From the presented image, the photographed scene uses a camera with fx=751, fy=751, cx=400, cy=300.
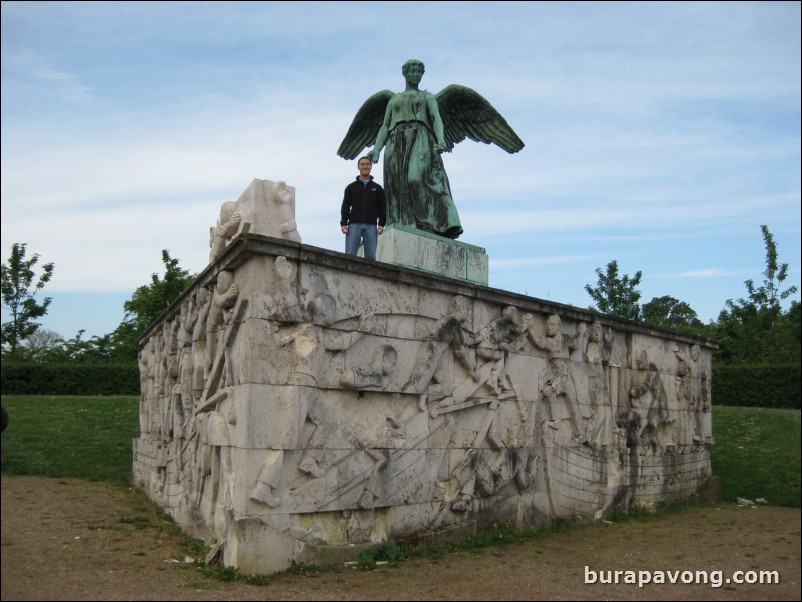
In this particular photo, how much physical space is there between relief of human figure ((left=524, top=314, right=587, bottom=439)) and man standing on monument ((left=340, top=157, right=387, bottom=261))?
8.63 feet

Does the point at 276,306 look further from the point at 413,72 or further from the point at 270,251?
the point at 413,72

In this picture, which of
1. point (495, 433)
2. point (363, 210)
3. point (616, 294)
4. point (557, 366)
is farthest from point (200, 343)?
point (616, 294)

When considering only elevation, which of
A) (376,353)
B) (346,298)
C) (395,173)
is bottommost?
(376,353)

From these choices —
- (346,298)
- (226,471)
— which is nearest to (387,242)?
(346,298)

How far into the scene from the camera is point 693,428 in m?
14.6

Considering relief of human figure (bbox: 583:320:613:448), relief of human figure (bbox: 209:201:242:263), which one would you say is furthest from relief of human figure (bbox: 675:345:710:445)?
relief of human figure (bbox: 209:201:242:263)

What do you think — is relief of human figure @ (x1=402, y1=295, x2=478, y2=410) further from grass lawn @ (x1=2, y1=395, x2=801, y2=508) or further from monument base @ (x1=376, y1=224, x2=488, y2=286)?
grass lawn @ (x1=2, y1=395, x2=801, y2=508)

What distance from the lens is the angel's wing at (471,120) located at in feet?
43.6

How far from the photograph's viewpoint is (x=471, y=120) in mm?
13609

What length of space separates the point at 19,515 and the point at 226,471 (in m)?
4.20

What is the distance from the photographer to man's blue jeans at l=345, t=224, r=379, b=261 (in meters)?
11.3

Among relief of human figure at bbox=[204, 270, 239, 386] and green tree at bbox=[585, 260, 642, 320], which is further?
green tree at bbox=[585, 260, 642, 320]

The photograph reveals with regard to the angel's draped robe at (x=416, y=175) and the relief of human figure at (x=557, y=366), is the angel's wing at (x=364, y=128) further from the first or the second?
the relief of human figure at (x=557, y=366)

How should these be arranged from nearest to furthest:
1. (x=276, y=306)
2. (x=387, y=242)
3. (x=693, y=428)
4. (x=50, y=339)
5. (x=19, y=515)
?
(x=19, y=515) → (x=50, y=339) → (x=276, y=306) → (x=387, y=242) → (x=693, y=428)
